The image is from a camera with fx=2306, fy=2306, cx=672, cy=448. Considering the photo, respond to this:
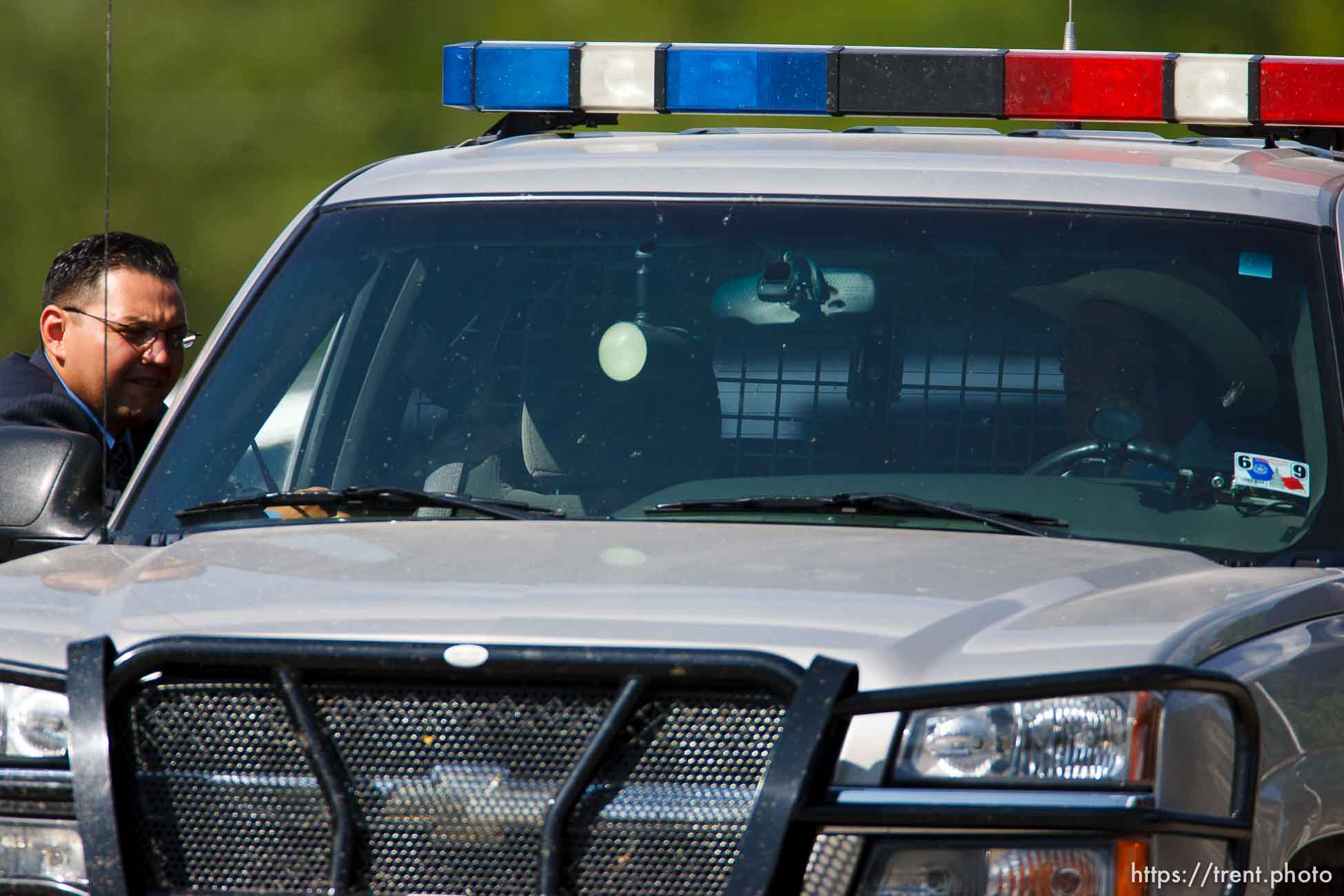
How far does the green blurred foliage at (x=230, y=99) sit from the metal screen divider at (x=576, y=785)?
923 centimetres

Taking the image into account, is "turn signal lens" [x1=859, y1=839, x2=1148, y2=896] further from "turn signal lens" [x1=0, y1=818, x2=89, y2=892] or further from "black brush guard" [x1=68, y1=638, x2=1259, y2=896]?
"turn signal lens" [x1=0, y1=818, x2=89, y2=892]

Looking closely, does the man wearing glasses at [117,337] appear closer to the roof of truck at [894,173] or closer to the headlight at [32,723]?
the roof of truck at [894,173]

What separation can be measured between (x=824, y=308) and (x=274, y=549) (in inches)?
39.0

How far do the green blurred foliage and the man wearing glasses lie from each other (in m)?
6.72

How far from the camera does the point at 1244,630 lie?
2771 millimetres

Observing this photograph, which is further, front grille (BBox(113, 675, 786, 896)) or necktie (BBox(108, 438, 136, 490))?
necktie (BBox(108, 438, 136, 490))

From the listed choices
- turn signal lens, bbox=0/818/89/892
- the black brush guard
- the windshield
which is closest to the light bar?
the windshield

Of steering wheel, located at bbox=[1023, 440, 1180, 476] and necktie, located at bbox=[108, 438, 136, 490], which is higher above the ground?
steering wheel, located at bbox=[1023, 440, 1180, 476]

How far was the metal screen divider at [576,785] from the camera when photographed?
8.59ft

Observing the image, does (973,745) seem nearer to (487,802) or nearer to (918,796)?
(918,796)

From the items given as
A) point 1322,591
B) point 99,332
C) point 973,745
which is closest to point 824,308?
point 1322,591

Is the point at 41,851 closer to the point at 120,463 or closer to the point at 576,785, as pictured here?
the point at 576,785

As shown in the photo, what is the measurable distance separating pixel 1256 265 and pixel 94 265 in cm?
258

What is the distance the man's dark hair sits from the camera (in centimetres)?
505
